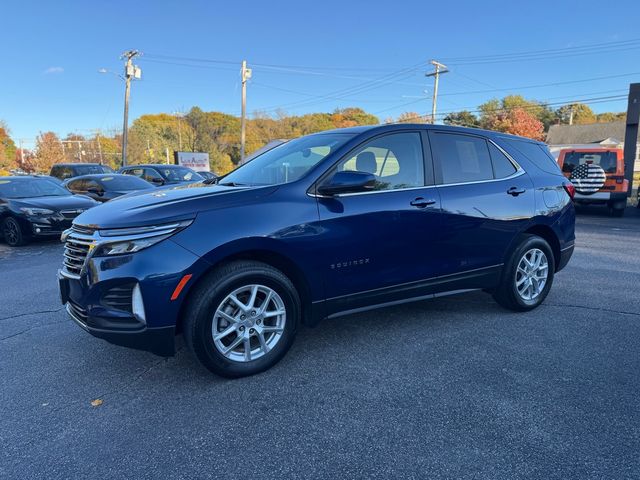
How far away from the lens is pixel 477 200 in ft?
12.8

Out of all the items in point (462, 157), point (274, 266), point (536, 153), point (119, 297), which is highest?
point (536, 153)

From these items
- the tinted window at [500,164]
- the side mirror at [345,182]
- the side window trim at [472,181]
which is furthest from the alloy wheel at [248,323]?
the tinted window at [500,164]

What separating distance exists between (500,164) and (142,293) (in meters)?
3.45

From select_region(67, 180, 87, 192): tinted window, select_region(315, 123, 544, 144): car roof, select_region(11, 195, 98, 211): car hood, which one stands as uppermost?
select_region(315, 123, 544, 144): car roof

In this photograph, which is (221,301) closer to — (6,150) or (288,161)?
(288,161)

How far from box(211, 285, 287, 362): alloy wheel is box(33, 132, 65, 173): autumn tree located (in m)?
53.1

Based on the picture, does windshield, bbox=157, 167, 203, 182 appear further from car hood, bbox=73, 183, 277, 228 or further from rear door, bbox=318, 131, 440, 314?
rear door, bbox=318, 131, 440, 314

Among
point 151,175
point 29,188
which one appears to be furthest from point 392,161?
point 151,175

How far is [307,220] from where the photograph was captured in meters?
3.07

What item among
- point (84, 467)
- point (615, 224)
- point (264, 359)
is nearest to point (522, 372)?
point (264, 359)

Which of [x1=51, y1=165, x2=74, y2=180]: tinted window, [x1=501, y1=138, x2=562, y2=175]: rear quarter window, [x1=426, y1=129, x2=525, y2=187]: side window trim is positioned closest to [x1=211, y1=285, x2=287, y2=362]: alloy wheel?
[x1=426, y1=129, x2=525, y2=187]: side window trim

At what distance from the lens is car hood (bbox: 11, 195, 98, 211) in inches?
339

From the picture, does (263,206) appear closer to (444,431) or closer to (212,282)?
(212,282)

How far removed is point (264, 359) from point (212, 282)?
71 centimetres
